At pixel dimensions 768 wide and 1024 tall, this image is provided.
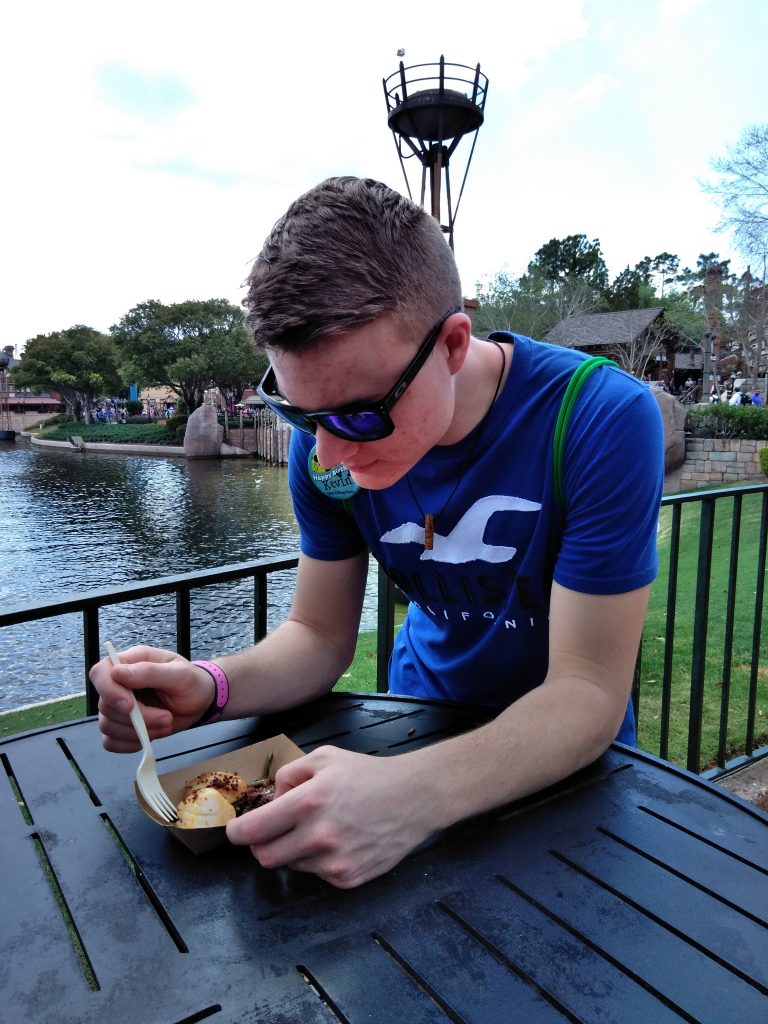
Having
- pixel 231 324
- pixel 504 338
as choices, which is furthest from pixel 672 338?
pixel 504 338

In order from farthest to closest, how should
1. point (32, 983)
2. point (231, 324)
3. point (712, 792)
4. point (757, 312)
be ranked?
point (231, 324) → point (757, 312) → point (712, 792) → point (32, 983)

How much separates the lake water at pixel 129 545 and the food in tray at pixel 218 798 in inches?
23.9

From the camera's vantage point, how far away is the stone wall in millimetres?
15953

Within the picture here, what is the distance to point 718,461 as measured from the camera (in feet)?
53.6

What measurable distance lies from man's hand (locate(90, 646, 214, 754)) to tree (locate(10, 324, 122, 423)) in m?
41.8

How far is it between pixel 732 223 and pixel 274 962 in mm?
23900

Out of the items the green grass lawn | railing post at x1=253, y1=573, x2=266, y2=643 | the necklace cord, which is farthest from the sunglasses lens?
the green grass lawn

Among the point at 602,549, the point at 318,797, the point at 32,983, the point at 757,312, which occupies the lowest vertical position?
the point at 32,983

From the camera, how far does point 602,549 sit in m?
1.08

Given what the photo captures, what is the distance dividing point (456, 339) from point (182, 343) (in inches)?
1419

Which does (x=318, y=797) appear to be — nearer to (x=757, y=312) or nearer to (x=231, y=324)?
(x=757, y=312)

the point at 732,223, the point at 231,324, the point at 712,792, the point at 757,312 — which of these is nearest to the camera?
the point at 712,792

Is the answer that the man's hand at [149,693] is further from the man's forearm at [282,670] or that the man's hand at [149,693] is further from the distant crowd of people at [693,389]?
the distant crowd of people at [693,389]

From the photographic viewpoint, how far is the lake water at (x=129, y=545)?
734 centimetres
